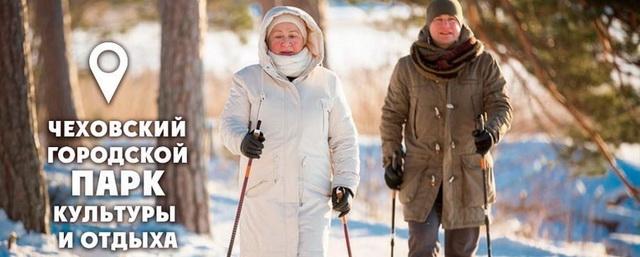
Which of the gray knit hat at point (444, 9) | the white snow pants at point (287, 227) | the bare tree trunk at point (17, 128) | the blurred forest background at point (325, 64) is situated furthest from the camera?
the blurred forest background at point (325, 64)

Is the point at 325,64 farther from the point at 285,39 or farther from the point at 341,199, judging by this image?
the point at 341,199

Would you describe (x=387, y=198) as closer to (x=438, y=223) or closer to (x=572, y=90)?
(x=572, y=90)

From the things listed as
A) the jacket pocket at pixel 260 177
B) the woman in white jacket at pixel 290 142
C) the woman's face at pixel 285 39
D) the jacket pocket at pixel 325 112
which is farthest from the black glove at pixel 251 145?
the woman's face at pixel 285 39

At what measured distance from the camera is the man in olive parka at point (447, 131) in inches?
223

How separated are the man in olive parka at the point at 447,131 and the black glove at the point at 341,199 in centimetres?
80

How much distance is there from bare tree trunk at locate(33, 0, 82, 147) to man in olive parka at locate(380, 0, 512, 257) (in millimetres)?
8632

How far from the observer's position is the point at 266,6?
40.1 feet

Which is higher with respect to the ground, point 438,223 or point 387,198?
point 438,223

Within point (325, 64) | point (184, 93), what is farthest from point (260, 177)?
point (325, 64)

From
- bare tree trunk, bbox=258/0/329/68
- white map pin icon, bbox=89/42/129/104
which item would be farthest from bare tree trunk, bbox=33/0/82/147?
white map pin icon, bbox=89/42/129/104

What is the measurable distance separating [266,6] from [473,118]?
6774mm

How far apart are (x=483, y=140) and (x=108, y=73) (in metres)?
3.62

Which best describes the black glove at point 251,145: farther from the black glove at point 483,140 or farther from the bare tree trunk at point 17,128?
the bare tree trunk at point 17,128

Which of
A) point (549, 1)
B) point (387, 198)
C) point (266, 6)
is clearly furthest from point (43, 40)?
point (549, 1)
